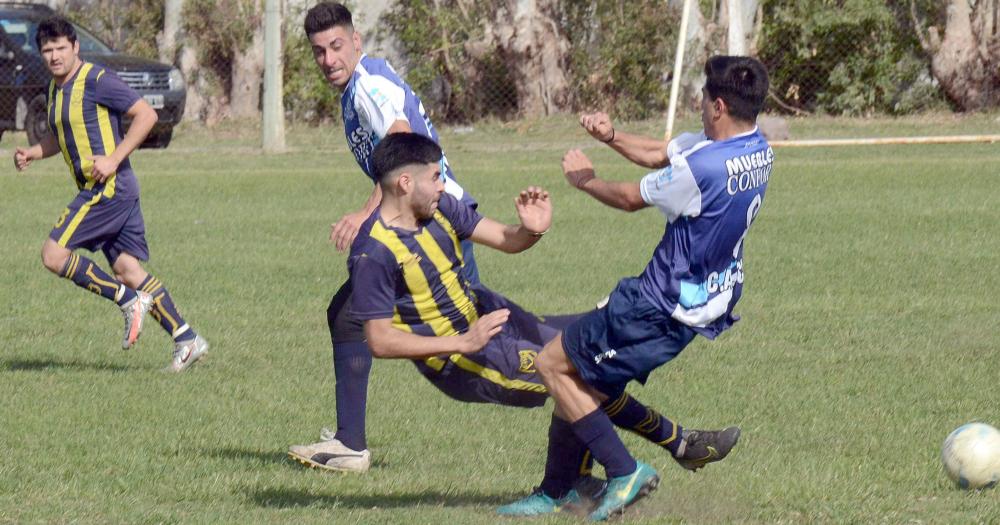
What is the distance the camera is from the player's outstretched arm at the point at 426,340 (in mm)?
4938

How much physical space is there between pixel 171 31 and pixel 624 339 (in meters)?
22.8

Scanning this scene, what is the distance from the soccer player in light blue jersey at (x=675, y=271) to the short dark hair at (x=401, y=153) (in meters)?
0.50

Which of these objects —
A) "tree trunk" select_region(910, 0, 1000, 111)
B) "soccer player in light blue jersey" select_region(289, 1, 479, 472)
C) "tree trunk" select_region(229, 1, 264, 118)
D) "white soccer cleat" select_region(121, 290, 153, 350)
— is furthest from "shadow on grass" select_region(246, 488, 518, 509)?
"tree trunk" select_region(229, 1, 264, 118)

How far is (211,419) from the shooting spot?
7.07 meters

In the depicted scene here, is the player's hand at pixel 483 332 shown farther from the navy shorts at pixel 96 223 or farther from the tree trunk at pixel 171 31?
the tree trunk at pixel 171 31

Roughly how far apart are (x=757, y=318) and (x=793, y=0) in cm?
1543

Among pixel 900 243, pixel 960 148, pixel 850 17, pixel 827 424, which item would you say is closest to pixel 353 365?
pixel 827 424

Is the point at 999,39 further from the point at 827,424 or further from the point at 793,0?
the point at 827,424

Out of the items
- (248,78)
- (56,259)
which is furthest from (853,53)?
(56,259)

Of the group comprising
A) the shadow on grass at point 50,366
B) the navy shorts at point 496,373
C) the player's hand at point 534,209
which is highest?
the player's hand at point 534,209

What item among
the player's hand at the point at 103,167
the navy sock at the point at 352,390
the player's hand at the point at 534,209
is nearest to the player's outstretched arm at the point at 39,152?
the player's hand at the point at 103,167

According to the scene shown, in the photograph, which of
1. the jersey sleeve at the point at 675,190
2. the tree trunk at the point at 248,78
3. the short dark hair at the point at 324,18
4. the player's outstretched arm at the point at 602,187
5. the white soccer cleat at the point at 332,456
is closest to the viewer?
the jersey sleeve at the point at 675,190

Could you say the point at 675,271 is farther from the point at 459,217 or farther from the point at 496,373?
the point at 459,217

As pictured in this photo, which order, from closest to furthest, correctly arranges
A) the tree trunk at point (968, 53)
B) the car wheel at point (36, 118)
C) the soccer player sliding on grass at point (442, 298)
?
the soccer player sliding on grass at point (442, 298) < the car wheel at point (36, 118) < the tree trunk at point (968, 53)
